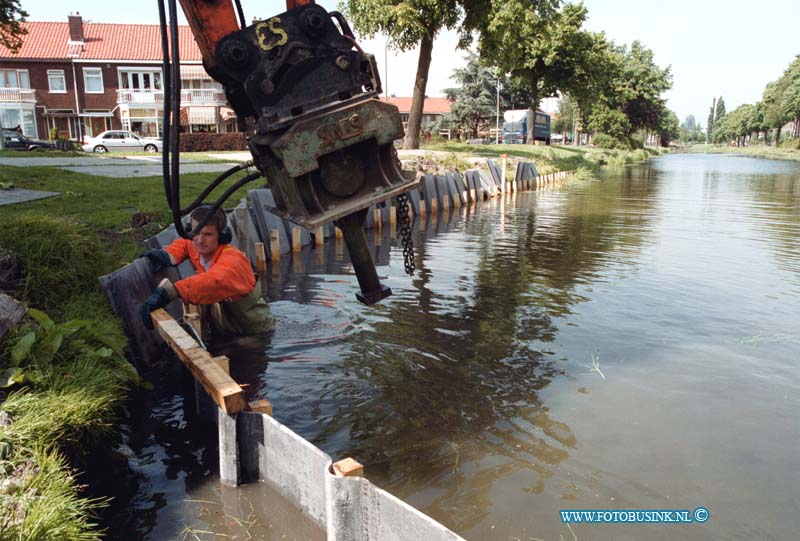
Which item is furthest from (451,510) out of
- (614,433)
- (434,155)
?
(434,155)

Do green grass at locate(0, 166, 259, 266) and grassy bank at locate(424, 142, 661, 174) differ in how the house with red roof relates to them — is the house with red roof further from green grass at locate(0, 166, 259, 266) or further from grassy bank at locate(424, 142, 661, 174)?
green grass at locate(0, 166, 259, 266)

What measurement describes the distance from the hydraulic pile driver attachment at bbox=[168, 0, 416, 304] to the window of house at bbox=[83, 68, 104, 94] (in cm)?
4958

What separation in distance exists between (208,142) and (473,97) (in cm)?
4122

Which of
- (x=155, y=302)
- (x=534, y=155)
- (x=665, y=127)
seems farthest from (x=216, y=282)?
(x=665, y=127)

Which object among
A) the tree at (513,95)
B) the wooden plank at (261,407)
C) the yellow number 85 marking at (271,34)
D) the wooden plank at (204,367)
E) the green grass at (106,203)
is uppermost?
the tree at (513,95)

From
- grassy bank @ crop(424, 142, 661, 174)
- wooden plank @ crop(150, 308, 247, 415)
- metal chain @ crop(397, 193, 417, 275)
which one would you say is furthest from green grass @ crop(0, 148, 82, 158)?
metal chain @ crop(397, 193, 417, 275)

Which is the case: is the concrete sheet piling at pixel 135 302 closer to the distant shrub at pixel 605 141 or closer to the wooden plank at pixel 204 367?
the wooden plank at pixel 204 367

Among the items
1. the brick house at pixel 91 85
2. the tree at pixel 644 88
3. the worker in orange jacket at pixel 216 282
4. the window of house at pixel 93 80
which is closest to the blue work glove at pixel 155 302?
the worker in orange jacket at pixel 216 282

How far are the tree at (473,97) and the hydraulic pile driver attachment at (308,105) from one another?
65.6 m

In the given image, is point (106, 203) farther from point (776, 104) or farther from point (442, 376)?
point (776, 104)

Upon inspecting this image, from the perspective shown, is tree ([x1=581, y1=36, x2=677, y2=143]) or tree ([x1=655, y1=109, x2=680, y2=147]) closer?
tree ([x1=581, y1=36, x2=677, y2=143])

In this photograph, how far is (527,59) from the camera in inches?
1689

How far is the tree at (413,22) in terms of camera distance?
24.6m

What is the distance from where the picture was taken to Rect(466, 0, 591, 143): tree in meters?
25.9
